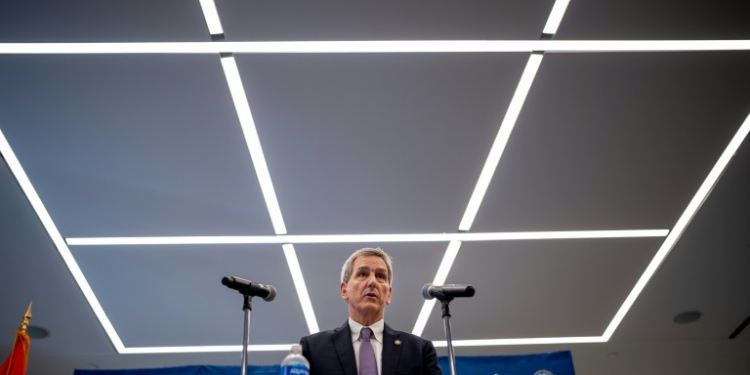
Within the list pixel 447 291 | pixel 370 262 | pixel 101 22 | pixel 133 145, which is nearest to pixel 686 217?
pixel 447 291

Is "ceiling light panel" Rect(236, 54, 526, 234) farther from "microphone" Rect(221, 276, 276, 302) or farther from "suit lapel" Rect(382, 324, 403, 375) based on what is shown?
"suit lapel" Rect(382, 324, 403, 375)

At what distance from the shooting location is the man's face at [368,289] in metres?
2.19

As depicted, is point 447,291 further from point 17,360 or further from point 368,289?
point 17,360

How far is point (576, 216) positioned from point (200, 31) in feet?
9.56

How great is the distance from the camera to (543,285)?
5.14 metres

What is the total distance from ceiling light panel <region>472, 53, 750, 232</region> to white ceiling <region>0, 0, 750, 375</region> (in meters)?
0.01

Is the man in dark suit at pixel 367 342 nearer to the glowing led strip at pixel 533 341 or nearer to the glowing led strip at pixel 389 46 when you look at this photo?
the glowing led strip at pixel 389 46

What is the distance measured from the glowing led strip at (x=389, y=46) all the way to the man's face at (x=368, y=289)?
54.5 inches

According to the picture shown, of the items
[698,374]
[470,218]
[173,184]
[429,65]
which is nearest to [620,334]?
[698,374]

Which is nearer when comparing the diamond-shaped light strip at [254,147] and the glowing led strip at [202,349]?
the diamond-shaped light strip at [254,147]

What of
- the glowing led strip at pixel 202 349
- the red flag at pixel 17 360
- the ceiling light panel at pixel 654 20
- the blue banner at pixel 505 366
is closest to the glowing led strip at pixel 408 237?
the blue banner at pixel 505 366

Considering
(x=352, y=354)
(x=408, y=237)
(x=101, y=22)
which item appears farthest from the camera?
(x=408, y=237)

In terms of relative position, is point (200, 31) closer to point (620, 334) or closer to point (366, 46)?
point (366, 46)

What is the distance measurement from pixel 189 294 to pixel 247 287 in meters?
3.06
